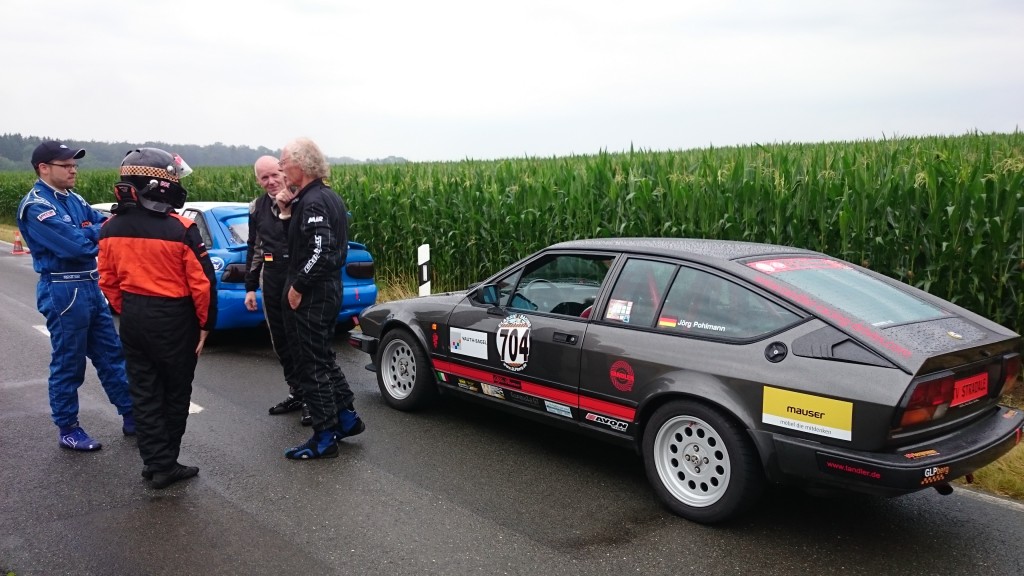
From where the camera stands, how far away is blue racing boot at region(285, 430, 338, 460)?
5074 mm

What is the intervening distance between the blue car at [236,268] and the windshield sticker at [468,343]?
2702 millimetres

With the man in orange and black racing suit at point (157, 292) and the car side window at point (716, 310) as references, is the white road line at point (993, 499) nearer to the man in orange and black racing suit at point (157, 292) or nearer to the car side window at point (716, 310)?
the car side window at point (716, 310)

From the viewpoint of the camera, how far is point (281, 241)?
18.7ft

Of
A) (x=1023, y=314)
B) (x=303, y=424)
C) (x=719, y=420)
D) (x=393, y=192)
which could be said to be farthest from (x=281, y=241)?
(x=393, y=192)

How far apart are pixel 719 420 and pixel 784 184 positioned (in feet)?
15.3

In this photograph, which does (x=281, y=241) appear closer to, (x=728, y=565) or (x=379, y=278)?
(x=728, y=565)

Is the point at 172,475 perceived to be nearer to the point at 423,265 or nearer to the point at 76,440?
the point at 76,440

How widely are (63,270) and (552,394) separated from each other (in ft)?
11.0

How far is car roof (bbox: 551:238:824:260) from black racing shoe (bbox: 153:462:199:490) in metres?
2.69

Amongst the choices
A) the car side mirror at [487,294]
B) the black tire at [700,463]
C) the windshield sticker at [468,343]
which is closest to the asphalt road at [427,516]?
the black tire at [700,463]

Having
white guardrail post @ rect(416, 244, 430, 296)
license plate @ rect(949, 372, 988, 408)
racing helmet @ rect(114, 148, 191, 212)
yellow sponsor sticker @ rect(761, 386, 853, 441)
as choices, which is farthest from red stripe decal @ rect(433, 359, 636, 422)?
white guardrail post @ rect(416, 244, 430, 296)

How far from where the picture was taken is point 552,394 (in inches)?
190

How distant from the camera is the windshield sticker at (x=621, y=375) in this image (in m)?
4.34

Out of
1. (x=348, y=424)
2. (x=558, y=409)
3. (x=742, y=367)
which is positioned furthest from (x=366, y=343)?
(x=742, y=367)
